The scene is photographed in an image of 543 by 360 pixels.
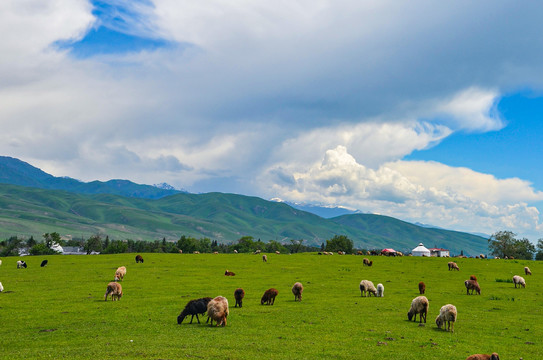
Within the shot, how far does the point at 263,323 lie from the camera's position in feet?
75.2

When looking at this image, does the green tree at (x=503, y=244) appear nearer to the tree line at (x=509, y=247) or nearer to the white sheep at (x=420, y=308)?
the tree line at (x=509, y=247)

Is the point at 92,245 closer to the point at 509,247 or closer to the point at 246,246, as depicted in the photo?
the point at 246,246

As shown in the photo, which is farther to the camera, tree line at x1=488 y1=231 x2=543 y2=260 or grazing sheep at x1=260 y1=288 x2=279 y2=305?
tree line at x1=488 y1=231 x2=543 y2=260

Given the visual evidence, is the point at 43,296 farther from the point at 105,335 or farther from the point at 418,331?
the point at 418,331

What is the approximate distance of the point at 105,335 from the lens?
66.4 feet

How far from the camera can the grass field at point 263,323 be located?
17062 millimetres

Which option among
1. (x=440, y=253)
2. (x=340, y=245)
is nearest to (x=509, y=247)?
(x=440, y=253)

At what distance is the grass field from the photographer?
17.1 meters

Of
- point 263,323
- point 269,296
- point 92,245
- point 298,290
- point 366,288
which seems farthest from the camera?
point 92,245

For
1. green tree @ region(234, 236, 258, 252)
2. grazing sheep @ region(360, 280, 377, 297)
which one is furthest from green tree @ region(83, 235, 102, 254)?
grazing sheep @ region(360, 280, 377, 297)

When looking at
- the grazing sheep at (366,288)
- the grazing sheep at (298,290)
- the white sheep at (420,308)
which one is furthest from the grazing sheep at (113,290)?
the white sheep at (420,308)

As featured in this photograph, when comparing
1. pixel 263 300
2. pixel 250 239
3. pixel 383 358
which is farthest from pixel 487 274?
pixel 250 239

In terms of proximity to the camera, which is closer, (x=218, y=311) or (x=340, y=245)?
(x=218, y=311)

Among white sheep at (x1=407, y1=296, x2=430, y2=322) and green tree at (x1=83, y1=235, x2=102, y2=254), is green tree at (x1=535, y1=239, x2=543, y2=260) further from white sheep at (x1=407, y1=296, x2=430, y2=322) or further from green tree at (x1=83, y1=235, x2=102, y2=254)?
green tree at (x1=83, y1=235, x2=102, y2=254)
